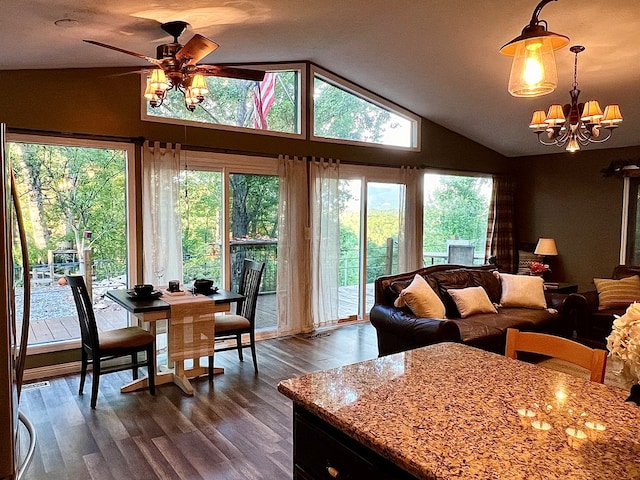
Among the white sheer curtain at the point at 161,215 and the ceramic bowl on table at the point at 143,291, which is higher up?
the white sheer curtain at the point at 161,215

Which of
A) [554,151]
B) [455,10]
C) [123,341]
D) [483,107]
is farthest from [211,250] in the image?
[554,151]

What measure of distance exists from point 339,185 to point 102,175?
2.77 metres

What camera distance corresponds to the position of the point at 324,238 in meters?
5.85

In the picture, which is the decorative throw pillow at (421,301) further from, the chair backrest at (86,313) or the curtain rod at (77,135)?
the curtain rod at (77,135)

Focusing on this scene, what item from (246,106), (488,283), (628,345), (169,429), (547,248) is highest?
(246,106)

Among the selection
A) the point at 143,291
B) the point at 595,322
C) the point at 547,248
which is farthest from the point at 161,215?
A: the point at 547,248

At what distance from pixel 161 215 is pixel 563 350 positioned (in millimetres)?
3806

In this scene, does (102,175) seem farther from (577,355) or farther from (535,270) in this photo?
(535,270)

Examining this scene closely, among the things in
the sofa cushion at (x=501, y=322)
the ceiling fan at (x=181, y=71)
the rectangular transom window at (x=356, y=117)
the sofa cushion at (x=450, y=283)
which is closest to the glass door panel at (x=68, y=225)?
the ceiling fan at (x=181, y=71)

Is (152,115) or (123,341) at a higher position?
(152,115)

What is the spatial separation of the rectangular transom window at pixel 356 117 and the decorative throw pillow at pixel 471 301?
8.12 ft

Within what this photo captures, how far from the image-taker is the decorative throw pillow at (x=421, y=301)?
4.21 metres

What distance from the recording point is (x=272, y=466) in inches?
110

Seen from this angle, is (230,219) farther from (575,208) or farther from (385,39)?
(575,208)
